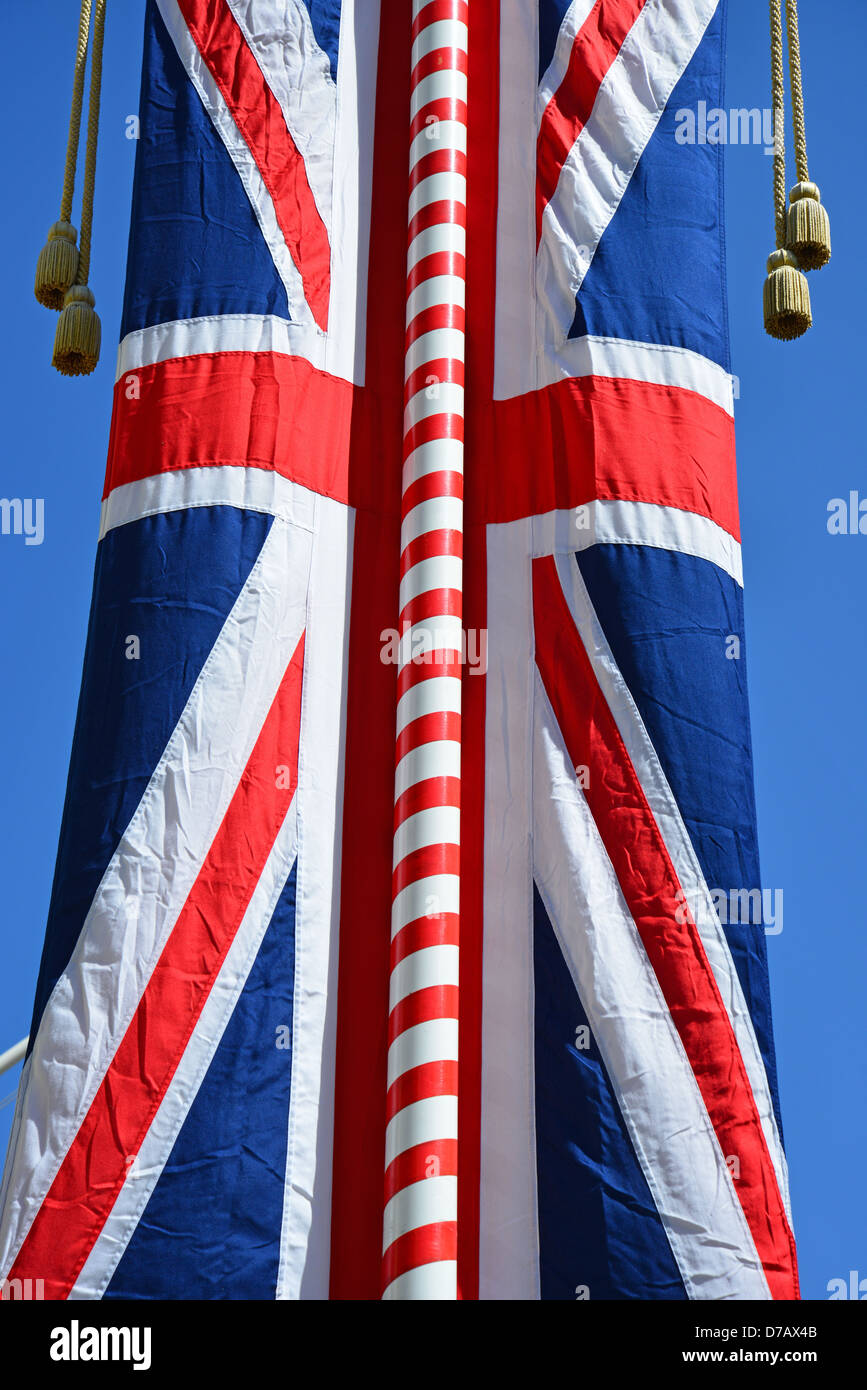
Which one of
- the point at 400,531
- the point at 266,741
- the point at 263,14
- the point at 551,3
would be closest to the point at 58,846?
the point at 266,741

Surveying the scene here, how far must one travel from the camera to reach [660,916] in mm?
3125

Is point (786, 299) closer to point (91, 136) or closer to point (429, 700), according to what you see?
point (429, 700)

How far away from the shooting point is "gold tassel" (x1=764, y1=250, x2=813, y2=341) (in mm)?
3736

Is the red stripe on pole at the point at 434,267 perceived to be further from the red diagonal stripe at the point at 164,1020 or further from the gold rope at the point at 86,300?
the red diagonal stripe at the point at 164,1020

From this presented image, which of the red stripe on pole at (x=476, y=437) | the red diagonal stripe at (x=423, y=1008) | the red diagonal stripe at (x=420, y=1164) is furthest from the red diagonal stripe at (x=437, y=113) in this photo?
the red diagonal stripe at (x=420, y=1164)

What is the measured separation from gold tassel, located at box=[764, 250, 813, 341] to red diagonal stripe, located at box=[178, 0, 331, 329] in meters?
1.04

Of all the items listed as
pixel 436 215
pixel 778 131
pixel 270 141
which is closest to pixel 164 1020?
pixel 436 215

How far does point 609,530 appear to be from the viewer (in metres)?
3.34

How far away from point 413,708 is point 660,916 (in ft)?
2.07

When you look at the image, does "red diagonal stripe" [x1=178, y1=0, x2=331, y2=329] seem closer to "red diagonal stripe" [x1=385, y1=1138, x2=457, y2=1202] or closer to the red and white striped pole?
the red and white striped pole

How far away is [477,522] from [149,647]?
757 millimetres

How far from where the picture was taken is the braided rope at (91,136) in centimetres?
379
